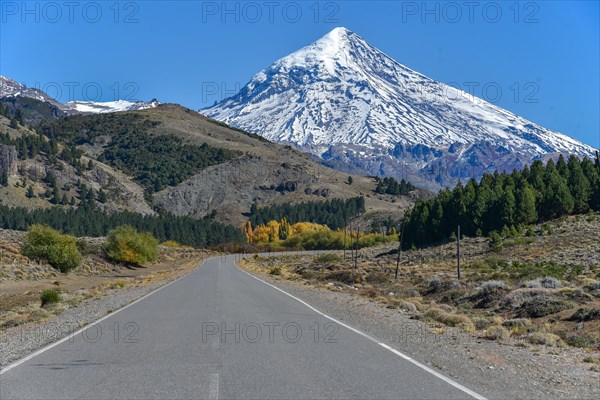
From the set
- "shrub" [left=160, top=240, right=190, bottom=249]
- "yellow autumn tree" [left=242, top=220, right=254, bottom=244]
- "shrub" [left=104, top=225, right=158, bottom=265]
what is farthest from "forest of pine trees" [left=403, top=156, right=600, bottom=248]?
"yellow autumn tree" [left=242, top=220, right=254, bottom=244]

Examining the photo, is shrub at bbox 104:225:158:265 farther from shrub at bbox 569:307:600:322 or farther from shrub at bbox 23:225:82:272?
shrub at bbox 569:307:600:322

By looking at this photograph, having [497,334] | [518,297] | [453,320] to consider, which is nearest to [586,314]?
[453,320]

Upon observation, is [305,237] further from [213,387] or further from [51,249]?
[213,387]

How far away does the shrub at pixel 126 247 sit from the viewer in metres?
82.4

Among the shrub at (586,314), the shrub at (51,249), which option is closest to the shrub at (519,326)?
the shrub at (586,314)

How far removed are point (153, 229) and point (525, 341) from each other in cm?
14030

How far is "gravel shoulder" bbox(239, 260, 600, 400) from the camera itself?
8.98m

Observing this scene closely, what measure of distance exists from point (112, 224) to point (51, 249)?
82.9 metres

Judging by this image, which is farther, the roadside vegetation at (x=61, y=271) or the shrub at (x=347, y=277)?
the shrub at (x=347, y=277)

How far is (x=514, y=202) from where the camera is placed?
247 feet

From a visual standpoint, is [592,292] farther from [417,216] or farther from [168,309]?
[417,216]

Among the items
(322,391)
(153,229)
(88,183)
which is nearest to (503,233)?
(322,391)

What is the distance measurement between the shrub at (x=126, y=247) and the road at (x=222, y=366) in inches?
2652

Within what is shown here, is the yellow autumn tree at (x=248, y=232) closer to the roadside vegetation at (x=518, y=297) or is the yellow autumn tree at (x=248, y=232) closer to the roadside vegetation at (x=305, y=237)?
the roadside vegetation at (x=305, y=237)
